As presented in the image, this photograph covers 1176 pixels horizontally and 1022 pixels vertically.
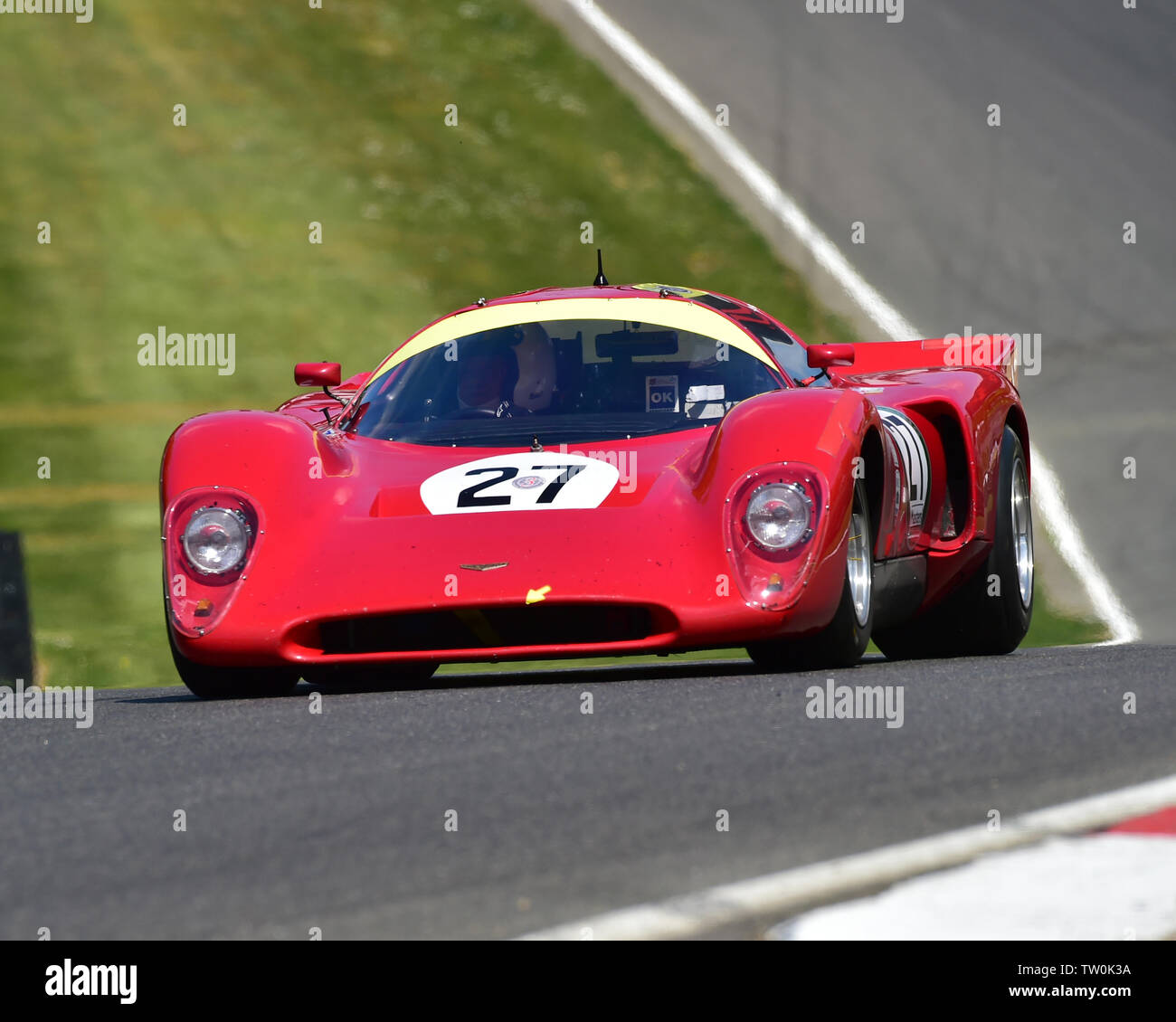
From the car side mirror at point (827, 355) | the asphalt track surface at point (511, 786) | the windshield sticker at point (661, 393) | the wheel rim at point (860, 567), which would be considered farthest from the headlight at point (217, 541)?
the car side mirror at point (827, 355)

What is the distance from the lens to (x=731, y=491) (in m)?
5.98

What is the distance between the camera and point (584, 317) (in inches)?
289

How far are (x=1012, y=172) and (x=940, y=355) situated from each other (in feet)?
38.9

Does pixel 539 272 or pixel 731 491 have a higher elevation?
pixel 539 272

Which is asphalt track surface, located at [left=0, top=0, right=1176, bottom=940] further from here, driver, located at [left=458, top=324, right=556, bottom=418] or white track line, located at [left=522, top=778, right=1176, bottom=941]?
driver, located at [left=458, top=324, right=556, bottom=418]

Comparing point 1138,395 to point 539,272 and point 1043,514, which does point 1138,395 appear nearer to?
point 1043,514

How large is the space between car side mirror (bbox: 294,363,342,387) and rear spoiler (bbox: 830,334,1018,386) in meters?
1.99

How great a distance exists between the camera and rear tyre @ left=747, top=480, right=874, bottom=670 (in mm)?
6109

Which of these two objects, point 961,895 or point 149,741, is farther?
point 149,741

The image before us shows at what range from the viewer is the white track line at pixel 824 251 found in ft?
40.3
